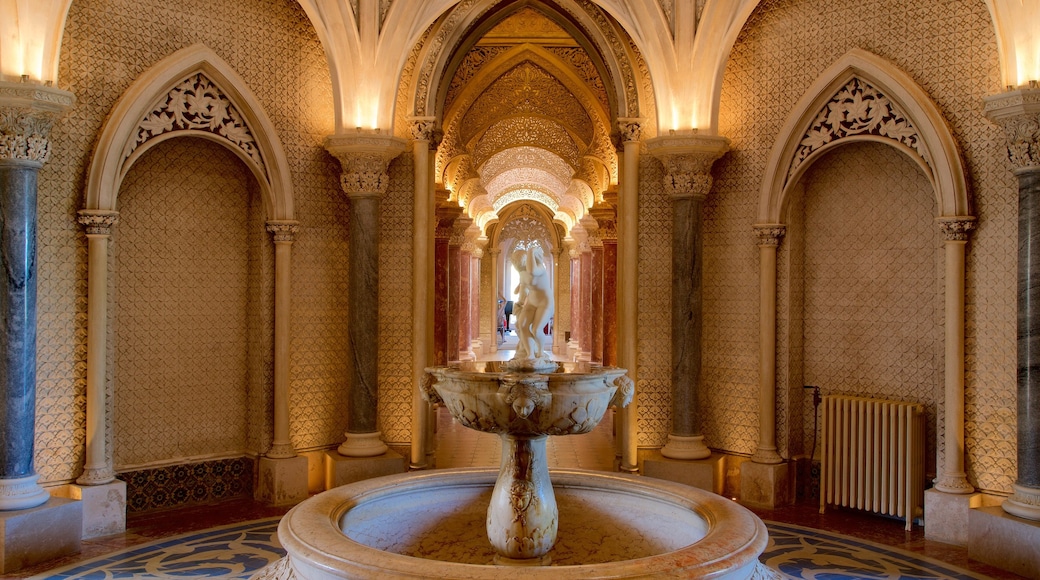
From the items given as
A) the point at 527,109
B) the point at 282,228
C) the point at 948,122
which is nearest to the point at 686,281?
the point at 948,122

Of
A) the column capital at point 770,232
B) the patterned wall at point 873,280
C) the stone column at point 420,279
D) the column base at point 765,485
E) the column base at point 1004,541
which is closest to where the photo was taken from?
the column base at point 1004,541

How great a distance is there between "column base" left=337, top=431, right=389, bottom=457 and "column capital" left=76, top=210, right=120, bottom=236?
3.23 meters

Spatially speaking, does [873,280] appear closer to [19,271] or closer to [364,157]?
[364,157]

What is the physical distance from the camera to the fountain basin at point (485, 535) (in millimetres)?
4152

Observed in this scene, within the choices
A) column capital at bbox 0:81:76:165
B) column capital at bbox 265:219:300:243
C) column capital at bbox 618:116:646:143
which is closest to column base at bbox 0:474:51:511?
column capital at bbox 0:81:76:165

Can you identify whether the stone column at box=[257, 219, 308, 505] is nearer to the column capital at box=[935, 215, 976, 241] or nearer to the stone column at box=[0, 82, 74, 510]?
the stone column at box=[0, 82, 74, 510]

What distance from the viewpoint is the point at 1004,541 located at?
6543 millimetres

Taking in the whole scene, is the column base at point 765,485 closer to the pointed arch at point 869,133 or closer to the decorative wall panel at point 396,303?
A: the pointed arch at point 869,133

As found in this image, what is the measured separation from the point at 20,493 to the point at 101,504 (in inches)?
33.1

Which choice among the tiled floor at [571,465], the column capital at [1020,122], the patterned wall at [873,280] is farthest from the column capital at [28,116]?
the column capital at [1020,122]

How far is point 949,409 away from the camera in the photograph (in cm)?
740

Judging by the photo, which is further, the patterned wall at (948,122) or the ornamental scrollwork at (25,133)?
the patterned wall at (948,122)

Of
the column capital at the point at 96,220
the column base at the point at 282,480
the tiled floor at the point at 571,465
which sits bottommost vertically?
the tiled floor at the point at 571,465

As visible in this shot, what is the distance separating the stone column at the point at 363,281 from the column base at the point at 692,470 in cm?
295
